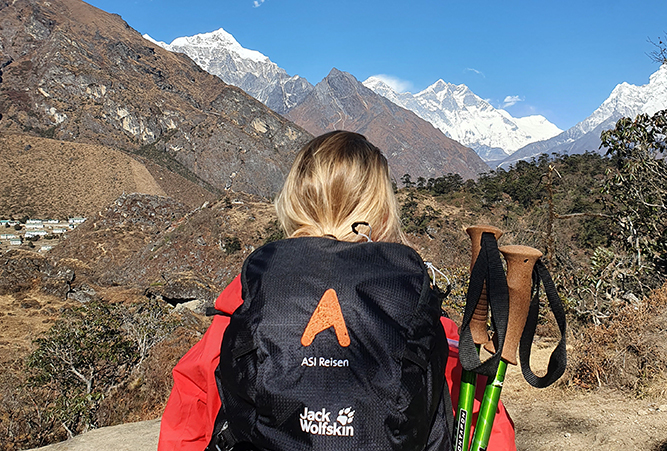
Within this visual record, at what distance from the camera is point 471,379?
137cm

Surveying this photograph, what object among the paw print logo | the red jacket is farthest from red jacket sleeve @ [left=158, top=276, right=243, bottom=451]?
the paw print logo

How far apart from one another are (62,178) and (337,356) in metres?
75.9

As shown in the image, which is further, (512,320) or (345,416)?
A: (512,320)

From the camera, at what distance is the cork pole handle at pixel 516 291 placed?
1.29 m

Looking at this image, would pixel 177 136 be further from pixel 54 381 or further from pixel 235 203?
pixel 54 381

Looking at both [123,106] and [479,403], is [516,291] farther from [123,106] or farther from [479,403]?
[123,106]

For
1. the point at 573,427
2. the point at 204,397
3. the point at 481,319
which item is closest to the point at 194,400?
the point at 204,397

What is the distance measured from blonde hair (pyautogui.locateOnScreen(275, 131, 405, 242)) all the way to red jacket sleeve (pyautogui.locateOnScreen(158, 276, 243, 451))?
33 centimetres

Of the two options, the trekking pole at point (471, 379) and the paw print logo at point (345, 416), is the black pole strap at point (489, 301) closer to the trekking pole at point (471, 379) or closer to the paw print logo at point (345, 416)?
the trekking pole at point (471, 379)

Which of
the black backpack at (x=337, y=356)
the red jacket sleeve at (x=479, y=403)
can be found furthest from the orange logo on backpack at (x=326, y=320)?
the red jacket sleeve at (x=479, y=403)

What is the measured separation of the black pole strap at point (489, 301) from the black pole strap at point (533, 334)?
0.44 feet

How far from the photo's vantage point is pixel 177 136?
323 feet

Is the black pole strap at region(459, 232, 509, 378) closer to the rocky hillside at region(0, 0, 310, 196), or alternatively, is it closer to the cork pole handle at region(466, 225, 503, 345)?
the cork pole handle at region(466, 225, 503, 345)

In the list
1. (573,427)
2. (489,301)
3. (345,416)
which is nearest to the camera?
(345,416)
